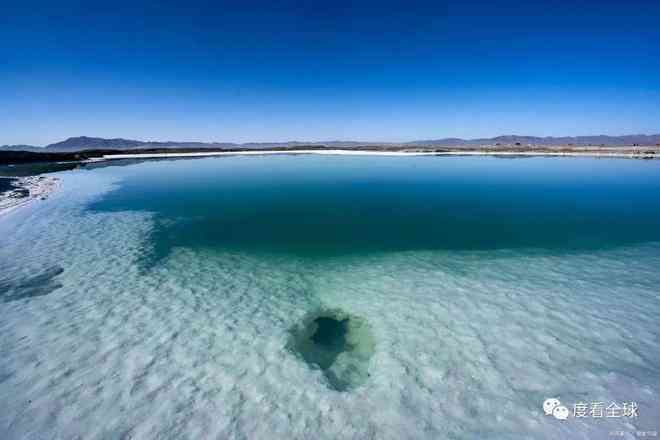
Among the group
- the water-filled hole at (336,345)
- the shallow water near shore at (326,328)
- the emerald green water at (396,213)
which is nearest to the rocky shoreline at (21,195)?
the emerald green water at (396,213)

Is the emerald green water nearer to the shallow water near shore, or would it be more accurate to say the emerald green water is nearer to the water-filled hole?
the shallow water near shore

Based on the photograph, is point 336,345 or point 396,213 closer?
point 336,345

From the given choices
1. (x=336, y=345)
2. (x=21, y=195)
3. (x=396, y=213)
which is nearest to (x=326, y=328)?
(x=336, y=345)

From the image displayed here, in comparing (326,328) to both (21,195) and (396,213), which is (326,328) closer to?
(396,213)

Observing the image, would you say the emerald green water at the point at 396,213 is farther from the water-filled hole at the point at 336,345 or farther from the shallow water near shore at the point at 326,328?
the water-filled hole at the point at 336,345

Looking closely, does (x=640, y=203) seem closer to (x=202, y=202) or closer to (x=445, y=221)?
(x=445, y=221)

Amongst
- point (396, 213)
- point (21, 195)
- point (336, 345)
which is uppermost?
point (21, 195)

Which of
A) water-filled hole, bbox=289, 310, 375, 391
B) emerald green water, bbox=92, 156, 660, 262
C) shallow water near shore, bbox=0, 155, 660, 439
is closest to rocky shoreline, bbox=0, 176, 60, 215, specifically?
emerald green water, bbox=92, 156, 660, 262
